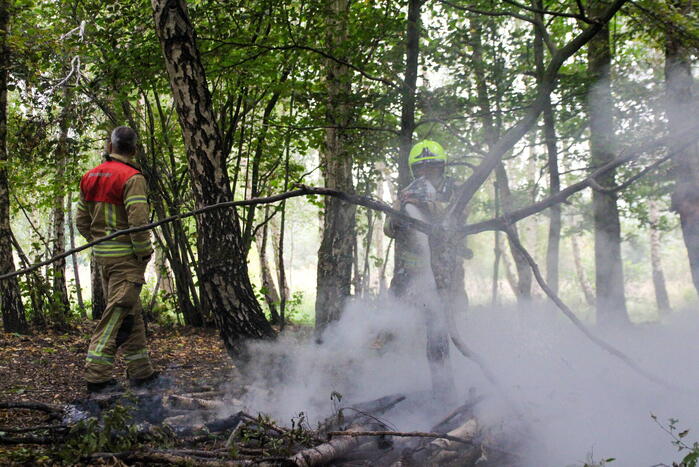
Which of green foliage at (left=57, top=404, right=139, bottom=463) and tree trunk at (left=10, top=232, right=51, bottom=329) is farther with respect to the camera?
tree trunk at (left=10, top=232, right=51, bottom=329)

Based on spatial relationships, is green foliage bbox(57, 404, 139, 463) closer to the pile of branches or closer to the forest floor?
the pile of branches

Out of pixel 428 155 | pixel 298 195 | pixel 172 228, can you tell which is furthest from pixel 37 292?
pixel 298 195

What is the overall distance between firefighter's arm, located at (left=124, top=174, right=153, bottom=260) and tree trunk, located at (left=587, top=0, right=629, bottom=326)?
5754 mm

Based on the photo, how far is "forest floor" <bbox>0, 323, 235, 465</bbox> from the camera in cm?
434

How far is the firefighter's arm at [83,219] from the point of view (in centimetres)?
462

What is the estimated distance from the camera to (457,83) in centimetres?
661

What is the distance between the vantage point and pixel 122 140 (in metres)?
4.57

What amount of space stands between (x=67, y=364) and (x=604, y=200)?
313 inches

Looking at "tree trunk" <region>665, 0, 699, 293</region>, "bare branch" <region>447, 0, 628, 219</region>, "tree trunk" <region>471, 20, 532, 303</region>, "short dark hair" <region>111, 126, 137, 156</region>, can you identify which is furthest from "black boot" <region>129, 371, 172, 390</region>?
"tree trunk" <region>665, 0, 699, 293</region>

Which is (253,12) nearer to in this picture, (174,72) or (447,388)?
(174,72)

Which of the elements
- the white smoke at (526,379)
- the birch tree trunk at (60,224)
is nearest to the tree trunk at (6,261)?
the birch tree trunk at (60,224)

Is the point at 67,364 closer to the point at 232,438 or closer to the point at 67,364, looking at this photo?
the point at 67,364

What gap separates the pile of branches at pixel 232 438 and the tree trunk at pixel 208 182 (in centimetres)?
105

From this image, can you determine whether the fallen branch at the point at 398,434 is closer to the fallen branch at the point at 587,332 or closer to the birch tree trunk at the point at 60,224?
the fallen branch at the point at 587,332
